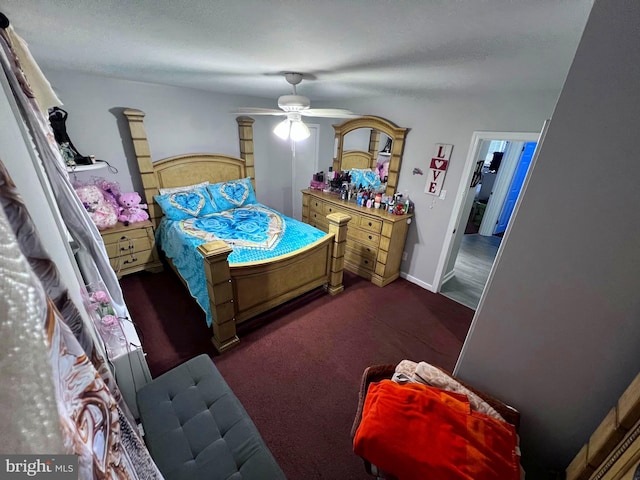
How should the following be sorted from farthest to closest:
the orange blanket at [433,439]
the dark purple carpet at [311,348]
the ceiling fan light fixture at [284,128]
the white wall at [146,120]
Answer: the white wall at [146,120]
the ceiling fan light fixture at [284,128]
the dark purple carpet at [311,348]
the orange blanket at [433,439]

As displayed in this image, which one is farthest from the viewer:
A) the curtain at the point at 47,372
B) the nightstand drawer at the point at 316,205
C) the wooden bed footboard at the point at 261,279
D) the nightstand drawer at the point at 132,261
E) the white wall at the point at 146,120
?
the nightstand drawer at the point at 316,205

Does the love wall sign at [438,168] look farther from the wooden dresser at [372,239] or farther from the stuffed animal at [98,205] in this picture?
the stuffed animal at [98,205]

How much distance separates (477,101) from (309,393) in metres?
Result: 3.00

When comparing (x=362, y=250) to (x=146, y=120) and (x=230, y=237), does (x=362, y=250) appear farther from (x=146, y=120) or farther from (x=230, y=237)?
(x=146, y=120)

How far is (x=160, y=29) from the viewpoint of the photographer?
1209 millimetres

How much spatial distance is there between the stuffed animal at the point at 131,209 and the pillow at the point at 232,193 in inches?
32.2

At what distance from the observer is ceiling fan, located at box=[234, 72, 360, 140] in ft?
6.95

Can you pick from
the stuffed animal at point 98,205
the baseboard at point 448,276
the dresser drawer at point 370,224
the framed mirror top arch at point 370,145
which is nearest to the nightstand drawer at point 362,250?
the dresser drawer at point 370,224

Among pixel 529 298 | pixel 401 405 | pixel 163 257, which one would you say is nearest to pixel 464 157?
pixel 529 298

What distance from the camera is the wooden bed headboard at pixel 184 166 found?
293cm

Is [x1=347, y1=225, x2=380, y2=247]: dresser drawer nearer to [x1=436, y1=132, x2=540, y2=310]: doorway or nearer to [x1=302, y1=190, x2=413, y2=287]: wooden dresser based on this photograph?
[x1=302, y1=190, x2=413, y2=287]: wooden dresser

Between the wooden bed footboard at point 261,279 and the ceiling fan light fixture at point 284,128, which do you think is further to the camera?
the ceiling fan light fixture at point 284,128

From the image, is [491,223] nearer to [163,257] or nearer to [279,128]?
[279,128]

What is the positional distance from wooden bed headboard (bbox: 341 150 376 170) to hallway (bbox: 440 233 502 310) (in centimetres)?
193
